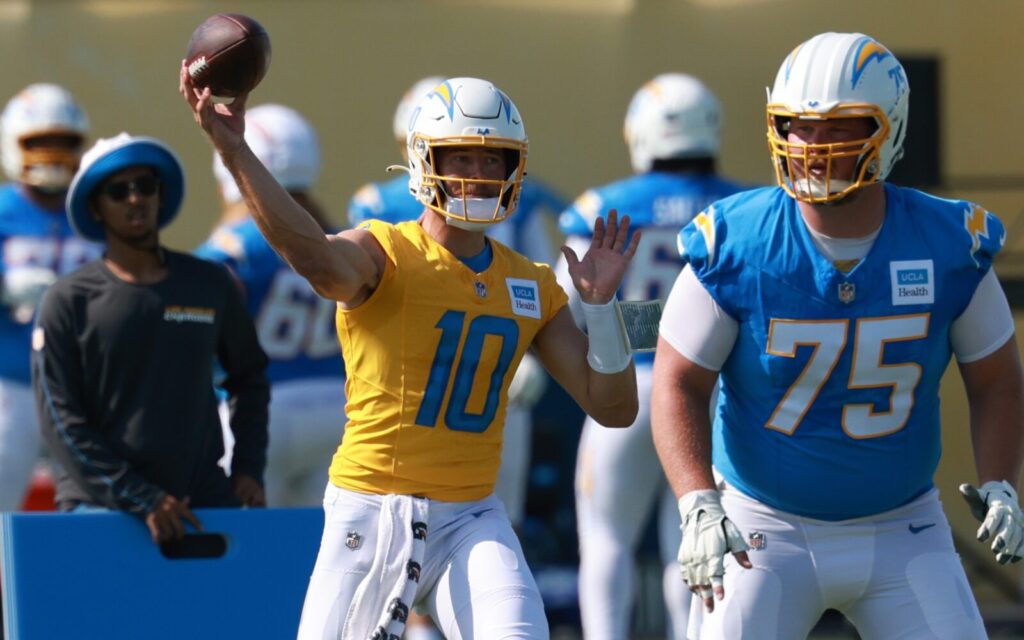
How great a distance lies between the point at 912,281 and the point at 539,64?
5.95 m

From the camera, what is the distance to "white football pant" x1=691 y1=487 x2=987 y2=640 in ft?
12.9

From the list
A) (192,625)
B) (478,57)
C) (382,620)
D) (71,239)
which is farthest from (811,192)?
(478,57)

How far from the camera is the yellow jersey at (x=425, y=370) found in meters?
4.17

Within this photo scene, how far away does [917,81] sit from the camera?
9953 millimetres

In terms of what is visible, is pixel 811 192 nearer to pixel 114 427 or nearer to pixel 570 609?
pixel 114 427

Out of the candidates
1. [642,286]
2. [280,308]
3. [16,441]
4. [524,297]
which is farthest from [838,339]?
[16,441]

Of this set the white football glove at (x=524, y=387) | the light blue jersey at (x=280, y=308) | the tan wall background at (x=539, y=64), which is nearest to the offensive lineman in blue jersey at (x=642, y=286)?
the white football glove at (x=524, y=387)

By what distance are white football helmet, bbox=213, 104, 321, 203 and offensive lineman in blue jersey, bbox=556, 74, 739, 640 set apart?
1.06m

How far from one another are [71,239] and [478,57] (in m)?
3.31

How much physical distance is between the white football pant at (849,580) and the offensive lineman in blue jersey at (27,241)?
128 inches

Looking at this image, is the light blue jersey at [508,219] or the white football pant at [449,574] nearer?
the white football pant at [449,574]

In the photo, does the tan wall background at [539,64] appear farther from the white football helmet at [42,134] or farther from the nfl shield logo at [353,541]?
the nfl shield logo at [353,541]

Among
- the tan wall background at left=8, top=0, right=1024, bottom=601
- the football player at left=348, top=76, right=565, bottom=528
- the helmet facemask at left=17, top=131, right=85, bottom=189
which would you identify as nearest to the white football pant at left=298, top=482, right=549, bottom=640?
the football player at left=348, top=76, right=565, bottom=528

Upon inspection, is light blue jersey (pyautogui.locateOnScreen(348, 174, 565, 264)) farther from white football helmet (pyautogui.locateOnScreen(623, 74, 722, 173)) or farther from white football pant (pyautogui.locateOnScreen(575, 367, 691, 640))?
white football pant (pyautogui.locateOnScreen(575, 367, 691, 640))
